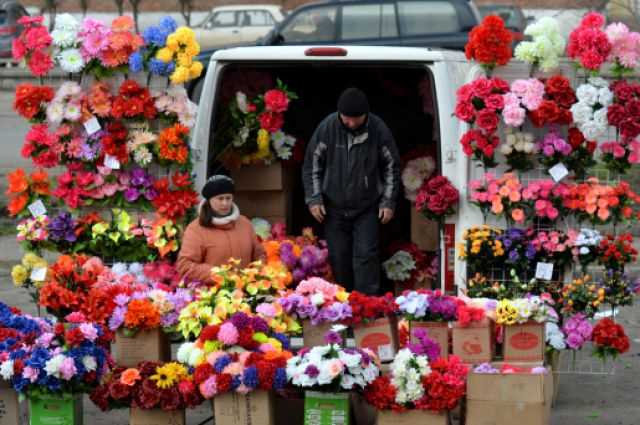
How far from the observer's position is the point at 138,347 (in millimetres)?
6672

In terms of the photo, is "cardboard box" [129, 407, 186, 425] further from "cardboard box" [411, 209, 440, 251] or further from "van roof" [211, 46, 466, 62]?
"cardboard box" [411, 209, 440, 251]

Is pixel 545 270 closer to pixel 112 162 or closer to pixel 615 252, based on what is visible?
pixel 615 252

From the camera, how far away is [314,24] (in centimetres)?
1752

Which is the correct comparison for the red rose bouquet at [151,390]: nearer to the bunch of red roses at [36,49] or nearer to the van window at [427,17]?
the bunch of red roses at [36,49]

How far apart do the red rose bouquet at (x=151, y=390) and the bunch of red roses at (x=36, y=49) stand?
210 cm

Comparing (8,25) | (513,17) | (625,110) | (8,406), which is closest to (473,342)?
(625,110)

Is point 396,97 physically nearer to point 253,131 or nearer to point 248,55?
point 253,131

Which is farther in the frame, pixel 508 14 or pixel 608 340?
pixel 508 14

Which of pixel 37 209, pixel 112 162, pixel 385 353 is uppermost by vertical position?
pixel 112 162

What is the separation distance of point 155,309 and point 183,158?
1.08 meters

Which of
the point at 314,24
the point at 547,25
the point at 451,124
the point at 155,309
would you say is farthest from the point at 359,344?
the point at 314,24

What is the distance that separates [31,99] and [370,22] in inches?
403

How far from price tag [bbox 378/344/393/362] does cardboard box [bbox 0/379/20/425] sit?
5.99 feet

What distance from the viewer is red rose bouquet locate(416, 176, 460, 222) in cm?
721
